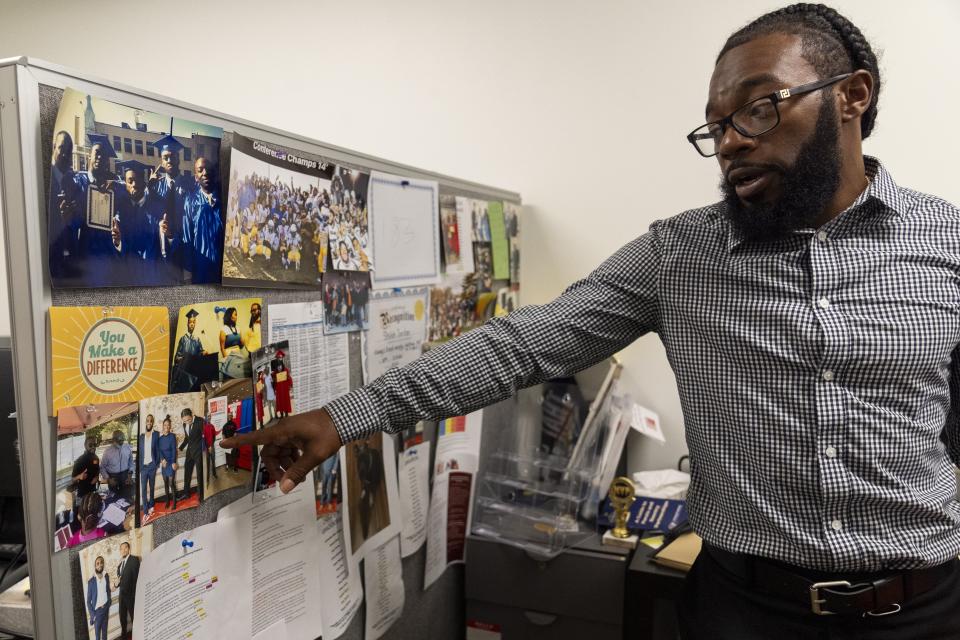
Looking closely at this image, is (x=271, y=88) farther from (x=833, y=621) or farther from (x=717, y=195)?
(x=833, y=621)

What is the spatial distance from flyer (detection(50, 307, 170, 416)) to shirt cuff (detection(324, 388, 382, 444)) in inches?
8.4

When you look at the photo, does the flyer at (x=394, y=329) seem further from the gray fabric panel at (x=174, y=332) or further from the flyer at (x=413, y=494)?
the flyer at (x=413, y=494)

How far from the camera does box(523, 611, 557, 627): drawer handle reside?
148 cm

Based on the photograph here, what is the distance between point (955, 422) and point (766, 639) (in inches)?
16.5

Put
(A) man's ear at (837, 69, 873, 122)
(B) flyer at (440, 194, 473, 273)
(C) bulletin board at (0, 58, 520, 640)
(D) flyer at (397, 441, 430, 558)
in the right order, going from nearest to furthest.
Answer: (C) bulletin board at (0, 58, 520, 640) → (A) man's ear at (837, 69, 873, 122) → (D) flyer at (397, 441, 430, 558) → (B) flyer at (440, 194, 473, 273)

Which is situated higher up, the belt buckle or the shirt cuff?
the shirt cuff

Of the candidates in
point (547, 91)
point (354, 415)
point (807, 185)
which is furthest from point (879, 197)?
point (547, 91)

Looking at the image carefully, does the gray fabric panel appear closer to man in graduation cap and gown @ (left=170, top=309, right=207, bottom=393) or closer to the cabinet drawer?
man in graduation cap and gown @ (left=170, top=309, right=207, bottom=393)

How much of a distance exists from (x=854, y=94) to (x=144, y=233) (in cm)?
90

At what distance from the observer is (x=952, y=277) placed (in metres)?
0.95

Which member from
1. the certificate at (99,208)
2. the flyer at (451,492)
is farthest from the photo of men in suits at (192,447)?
the flyer at (451,492)

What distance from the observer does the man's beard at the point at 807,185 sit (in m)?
0.94

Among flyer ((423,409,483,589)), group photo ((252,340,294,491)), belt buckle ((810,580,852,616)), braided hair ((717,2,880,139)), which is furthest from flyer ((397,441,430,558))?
braided hair ((717,2,880,139))

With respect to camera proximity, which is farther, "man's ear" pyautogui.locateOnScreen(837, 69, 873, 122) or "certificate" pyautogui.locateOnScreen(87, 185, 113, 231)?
"man's ear" pyautogui.locateOnScreen(837, 69, 873, 122)
